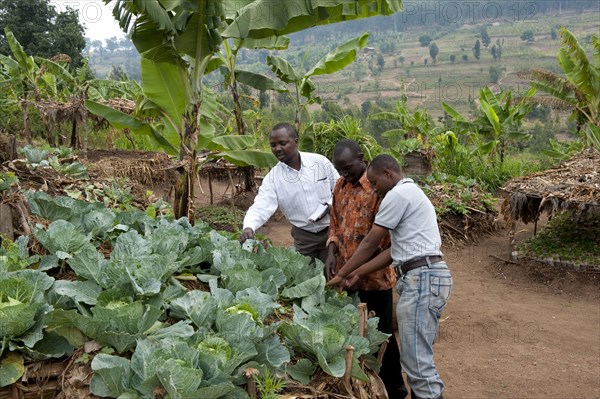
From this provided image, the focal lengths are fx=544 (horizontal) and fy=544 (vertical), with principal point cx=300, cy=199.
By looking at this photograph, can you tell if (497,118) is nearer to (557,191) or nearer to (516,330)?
(557,191)

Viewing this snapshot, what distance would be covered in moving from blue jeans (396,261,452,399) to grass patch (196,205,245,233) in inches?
232

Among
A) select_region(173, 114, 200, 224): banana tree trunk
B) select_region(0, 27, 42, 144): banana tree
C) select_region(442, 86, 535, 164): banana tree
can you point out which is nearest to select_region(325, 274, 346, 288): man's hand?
select_region(173, 114, 200, 224): banana tree trunk

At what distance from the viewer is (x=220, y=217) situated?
9.34 meters

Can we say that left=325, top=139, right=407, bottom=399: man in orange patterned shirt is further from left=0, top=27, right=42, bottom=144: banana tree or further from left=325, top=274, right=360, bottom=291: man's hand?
left=0, top=27, right=42, bottom=144: banana tree

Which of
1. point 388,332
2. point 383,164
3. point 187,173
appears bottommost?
point 388,332

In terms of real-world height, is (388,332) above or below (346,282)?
below

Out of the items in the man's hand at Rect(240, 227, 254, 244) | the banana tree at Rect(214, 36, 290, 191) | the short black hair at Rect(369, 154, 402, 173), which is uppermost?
the banana tree at Rect(214, 36, 290, 191)

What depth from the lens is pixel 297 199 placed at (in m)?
3.89

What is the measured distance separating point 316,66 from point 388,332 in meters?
5.69

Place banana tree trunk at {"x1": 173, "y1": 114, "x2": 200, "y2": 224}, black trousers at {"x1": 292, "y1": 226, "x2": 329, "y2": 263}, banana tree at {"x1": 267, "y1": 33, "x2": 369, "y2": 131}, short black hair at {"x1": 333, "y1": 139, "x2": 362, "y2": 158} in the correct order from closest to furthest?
1. short black hair at {"x1": 333, "y1": 139, "x2": 362, "y2": 158}
2. black trousers at {"x1": 292, "y1": 226, "x2": 329, "y2": 263}
3. banana tree trunk at {"x1": 173, "y1": 114, "x2": 200, "y2": 224}
4. banana tree at {"x1": 267, "y1": 33, "x2": 369, "y2": 131}

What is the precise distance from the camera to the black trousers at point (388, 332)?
3576 mm

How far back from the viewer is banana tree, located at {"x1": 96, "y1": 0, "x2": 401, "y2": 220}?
4.81m

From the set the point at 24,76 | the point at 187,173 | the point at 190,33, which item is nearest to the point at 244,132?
the point at 187,173

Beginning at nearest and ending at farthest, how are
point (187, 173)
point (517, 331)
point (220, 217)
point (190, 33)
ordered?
point (190, 33) < point (187, 173) < point (517, 331) < point (220, 217)
